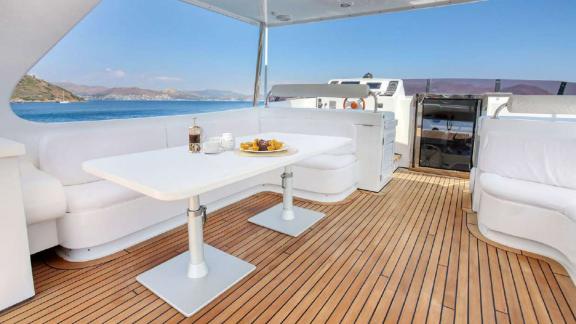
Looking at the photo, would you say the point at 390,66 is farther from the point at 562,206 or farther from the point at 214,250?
the point at 214,250

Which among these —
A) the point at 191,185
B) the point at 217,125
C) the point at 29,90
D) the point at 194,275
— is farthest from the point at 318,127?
the point at 29,90

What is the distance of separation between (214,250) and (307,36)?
12.1m

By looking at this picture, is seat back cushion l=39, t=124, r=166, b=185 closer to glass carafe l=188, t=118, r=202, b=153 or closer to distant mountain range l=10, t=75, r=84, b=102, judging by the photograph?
distant mountain range l=10, t=75, r=84, b=102

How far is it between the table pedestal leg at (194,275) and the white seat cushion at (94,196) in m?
0.53

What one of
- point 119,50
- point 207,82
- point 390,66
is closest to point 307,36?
point 390,66

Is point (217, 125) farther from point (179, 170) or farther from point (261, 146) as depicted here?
point (179, 170)

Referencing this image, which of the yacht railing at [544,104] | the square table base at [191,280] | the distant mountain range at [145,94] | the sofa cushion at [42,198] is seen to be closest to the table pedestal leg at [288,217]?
the square table base at [191,280]

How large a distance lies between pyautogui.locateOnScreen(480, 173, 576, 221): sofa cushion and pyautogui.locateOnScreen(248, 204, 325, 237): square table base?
136 centimetres

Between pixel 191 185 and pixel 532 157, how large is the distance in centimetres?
264

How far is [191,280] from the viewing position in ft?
5.53

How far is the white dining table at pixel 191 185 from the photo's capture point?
120 centimetres

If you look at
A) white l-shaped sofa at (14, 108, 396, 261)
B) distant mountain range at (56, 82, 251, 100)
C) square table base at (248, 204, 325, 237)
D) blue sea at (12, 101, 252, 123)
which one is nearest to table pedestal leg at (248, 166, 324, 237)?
square table base at (248, 204, 325, 237)

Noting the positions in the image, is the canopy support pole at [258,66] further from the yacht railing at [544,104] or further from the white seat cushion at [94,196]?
the yacht railing at [544,104]

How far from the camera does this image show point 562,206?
1.90 metres
